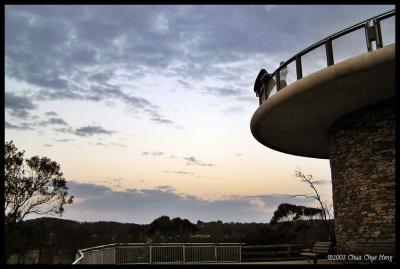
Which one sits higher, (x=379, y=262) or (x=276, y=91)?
(x=276, y=91)

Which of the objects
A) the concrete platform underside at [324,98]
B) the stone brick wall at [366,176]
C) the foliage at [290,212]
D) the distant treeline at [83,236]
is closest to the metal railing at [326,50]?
the concrete platform underside at [324,98]

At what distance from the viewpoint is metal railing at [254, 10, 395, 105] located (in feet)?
34.3

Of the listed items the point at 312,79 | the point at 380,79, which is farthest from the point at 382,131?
the point at 312,79

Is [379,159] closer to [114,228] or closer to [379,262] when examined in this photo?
[379,262]

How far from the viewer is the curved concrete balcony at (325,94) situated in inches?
404

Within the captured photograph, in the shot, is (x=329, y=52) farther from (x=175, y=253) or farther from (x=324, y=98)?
(x=175, y=253)

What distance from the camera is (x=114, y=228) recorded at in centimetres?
5619

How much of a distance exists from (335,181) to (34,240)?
3435 cm

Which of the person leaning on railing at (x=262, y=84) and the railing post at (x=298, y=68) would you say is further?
the person leaning on railing at (x=262, y=84)

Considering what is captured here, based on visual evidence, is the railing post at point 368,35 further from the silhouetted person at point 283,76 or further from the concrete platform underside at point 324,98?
the silhouetted person at point 283,76

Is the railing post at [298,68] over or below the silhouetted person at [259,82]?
below

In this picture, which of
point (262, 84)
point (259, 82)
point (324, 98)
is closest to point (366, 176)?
point (324, 98)

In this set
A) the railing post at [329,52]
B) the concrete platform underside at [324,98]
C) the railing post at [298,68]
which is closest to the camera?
the concrete platform underside at [324,98]
